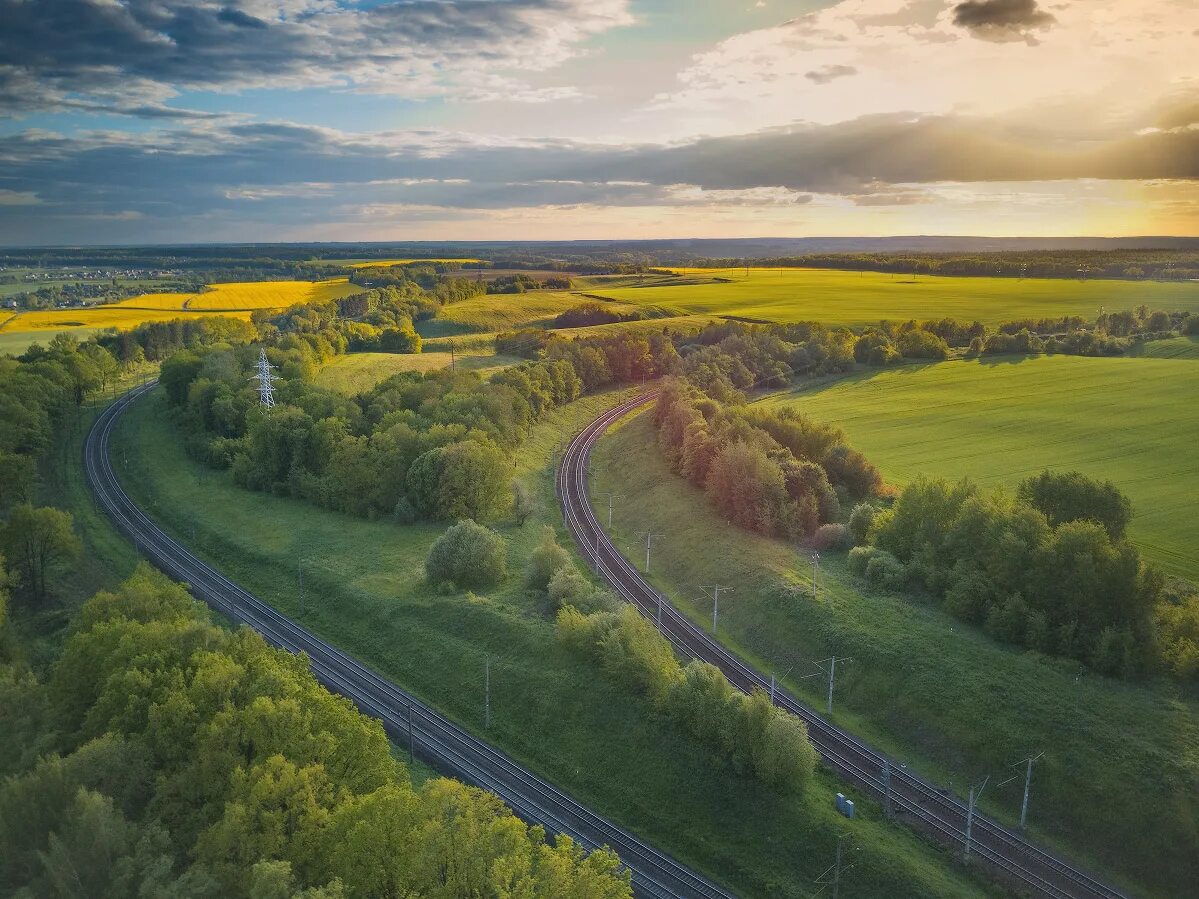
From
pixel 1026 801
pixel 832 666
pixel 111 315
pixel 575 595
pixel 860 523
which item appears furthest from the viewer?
pixel 111 315

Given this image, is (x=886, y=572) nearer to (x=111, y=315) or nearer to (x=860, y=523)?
(x=860, y=523)

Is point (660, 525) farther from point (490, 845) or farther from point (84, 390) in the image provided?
point (84, 390)

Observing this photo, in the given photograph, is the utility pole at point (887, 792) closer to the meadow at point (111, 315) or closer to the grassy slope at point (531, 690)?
the grassy slope at point (531, 690)

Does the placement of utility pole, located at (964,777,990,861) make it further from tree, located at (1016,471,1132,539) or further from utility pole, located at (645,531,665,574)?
utility pole, located at (645,531,665,574)

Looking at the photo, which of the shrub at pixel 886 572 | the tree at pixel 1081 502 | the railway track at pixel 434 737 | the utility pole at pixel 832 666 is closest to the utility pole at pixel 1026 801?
the utility pole at pixel 832 666

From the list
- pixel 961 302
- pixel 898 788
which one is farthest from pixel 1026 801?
pixel 961 302

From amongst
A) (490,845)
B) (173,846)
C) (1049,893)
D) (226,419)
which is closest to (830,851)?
(1049,893)

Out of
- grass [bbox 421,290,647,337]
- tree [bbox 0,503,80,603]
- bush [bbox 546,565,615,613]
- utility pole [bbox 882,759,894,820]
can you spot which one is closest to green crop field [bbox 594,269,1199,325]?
grass [bbox 421,290,647,337]

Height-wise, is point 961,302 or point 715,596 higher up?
point 961,302
